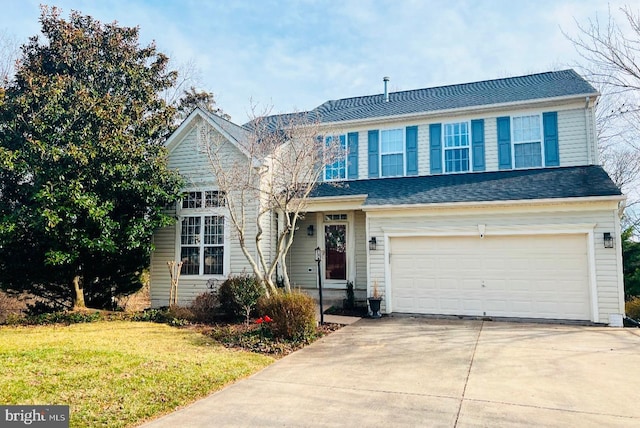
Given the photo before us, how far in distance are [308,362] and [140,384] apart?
105 inches

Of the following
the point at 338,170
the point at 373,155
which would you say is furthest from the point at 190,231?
the point at 373,155

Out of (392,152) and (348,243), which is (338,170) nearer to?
(392,152)

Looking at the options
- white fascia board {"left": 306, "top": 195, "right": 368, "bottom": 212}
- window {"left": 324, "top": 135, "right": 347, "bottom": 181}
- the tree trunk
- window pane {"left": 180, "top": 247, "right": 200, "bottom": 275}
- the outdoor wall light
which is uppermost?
window {"left": 324, "top": 135, "right": 347, "bottom": 181}

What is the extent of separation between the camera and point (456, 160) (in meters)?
13.5

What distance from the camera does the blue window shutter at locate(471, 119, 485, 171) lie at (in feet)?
43.5

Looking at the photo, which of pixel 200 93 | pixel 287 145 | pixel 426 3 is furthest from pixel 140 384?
pixel 200 93

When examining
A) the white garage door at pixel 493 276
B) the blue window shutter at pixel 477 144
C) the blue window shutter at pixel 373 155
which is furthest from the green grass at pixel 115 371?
the blue window shutter at pixel 477 144

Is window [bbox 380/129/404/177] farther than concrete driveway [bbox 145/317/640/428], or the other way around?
window [bbox 380/129/404/177]

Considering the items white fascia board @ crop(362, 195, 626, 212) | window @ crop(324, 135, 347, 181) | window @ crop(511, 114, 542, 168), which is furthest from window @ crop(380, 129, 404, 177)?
window @ crop(511, 114, 542, 168)

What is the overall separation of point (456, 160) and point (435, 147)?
0.80 meters

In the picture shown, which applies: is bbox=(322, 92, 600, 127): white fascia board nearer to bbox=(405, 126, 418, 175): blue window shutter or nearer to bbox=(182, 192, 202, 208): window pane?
bbox=(405, 126, 418, 175): blue window shutter

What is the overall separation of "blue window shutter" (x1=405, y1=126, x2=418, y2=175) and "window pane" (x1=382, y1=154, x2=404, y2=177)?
0.27 m

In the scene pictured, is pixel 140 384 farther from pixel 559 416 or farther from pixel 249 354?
pixel 559 416

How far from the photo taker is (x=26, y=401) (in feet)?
15.9
